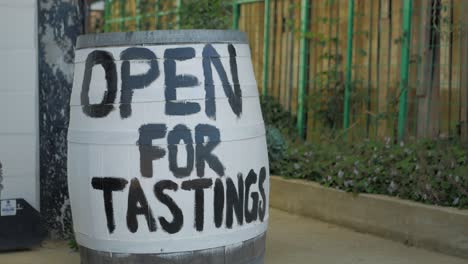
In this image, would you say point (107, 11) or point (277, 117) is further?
point (107, 11)

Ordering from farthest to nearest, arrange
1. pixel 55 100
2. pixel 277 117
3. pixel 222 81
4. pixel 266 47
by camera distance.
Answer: pixel 266 47, pixel 277 117, pixel 55 100, pixel 222 81

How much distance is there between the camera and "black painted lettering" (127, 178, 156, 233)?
3.78 m

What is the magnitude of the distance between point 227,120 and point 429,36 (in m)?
3.68

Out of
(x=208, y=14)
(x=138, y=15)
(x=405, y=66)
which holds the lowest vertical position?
(x=405, y=66)

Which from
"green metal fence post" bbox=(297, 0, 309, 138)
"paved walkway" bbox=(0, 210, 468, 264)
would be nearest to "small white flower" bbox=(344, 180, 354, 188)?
"paved walkway" bbox=(0, 210, 468, 264)

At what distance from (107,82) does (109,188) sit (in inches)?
19.9

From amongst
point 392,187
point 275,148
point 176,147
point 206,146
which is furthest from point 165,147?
point 275,148

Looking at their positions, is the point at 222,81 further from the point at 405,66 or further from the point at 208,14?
the point at 208,14

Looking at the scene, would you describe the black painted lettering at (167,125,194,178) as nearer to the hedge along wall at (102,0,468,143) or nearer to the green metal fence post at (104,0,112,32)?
the hedge along wall at (102,0,468,143)

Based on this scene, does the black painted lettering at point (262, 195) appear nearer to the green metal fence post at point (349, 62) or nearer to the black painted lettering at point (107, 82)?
the black painted lettering at point (107, 82)

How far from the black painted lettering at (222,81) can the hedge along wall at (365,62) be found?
324 centimetres

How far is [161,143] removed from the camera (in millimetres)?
3762

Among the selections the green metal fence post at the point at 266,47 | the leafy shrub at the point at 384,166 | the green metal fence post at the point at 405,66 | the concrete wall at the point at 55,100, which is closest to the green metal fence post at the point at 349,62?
the leafy shrub at the point at 384,166

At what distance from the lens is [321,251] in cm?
539
